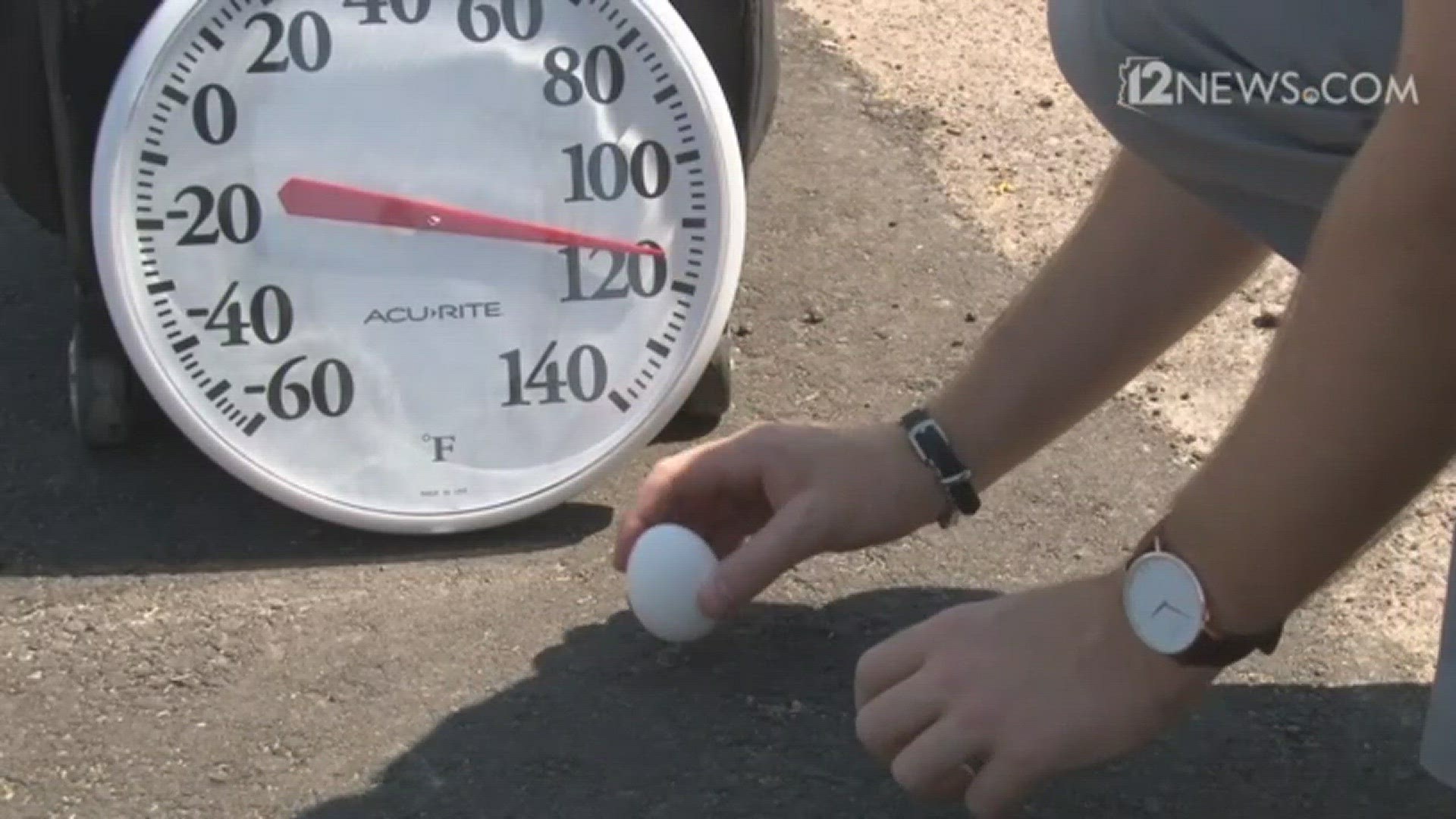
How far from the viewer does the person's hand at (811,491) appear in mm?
1474

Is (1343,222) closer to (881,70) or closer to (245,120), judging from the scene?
(245,120)

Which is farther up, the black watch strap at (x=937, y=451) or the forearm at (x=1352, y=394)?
the forearm at (x=1352, y=394)

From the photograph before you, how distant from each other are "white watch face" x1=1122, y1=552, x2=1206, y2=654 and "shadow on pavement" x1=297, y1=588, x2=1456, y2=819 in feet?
1.08

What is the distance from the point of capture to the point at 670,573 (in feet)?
4.99

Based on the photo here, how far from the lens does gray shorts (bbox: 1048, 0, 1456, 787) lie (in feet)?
4.32

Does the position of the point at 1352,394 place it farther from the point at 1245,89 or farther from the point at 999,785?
the point at 1245,89

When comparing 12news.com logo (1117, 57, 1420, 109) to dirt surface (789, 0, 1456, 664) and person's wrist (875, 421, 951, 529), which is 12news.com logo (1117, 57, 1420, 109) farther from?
dirt surface (789, 0, 1456, 664)

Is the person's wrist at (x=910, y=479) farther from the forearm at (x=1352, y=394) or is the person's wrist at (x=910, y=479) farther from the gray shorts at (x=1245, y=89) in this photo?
the forearm at (x=1352, y=394)

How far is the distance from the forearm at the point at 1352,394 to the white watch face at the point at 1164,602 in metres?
0.03

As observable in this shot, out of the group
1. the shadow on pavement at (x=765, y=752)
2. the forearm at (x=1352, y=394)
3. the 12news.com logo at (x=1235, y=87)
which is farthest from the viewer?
the shadow on pavement at (x=765, y=752)

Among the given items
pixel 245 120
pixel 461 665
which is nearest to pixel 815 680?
pixel 461 665

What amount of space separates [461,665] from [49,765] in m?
0.31

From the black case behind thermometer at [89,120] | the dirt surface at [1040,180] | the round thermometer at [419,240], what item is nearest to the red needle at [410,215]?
the round thermometer at [419,240]

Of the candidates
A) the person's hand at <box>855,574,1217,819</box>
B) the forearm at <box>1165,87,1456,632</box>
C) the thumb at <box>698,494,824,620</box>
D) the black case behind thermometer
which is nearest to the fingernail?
the thumb at <box>698,494,824,620</box>
